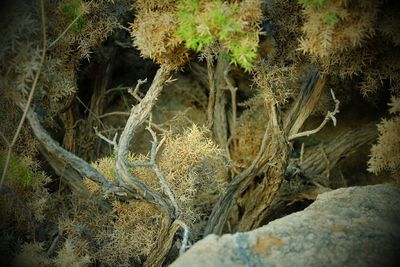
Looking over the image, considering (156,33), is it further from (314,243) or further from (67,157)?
(314,243)

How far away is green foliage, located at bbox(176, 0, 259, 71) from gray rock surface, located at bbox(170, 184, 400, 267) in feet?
1.67

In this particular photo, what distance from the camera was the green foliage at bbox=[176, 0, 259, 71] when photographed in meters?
1.24

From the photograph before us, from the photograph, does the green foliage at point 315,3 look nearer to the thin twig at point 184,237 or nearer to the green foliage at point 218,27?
the green foliage at point 218,27

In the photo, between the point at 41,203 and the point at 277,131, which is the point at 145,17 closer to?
the point at 277,131

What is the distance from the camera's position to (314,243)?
1149mm

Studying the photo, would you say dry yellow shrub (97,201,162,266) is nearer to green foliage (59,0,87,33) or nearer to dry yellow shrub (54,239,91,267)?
Result: dry yellow shrub (54,239,91,267)

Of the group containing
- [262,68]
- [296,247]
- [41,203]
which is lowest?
[296,247]

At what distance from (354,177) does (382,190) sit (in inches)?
58.3

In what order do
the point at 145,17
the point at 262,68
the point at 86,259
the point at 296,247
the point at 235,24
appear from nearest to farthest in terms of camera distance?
the point at 296,247 < the point at 235,24 < the point at 145,17 < the point at 86,259 < the point at 262,68

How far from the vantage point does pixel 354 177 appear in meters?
2.92

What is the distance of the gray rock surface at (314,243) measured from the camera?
1.09 m

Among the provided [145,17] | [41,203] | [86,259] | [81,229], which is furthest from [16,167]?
[145,17]

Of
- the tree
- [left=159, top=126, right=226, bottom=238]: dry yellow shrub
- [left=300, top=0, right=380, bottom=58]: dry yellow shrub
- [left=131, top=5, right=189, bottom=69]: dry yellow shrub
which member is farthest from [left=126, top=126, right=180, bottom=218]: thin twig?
[left=300, top=0, right=380, bottom=58]: dry yellow shrub

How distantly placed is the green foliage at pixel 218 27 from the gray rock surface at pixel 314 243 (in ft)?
1.67
